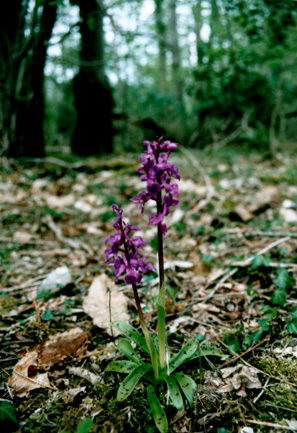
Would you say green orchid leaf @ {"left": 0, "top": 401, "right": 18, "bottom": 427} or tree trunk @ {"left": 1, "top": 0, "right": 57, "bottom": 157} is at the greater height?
tree trunk @ {"left": 1, "top": 0, "right": 57, "bottom": 157}

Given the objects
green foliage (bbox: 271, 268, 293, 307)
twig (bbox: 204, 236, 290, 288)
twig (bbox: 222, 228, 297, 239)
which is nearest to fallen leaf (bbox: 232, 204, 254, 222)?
twig (bbox: 222, 228, 297, 239)

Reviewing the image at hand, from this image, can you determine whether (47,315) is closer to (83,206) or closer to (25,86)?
(83,206)

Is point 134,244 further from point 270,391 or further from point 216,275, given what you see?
point 216,275

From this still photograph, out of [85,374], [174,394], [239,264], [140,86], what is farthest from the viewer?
[140,86]

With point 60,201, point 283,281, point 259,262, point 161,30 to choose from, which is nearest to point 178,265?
point 259,262

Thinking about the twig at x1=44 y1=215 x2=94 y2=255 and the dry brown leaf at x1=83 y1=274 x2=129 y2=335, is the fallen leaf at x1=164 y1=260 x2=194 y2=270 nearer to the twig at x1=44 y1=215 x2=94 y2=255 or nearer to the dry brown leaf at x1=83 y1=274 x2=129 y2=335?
the dry brown leaf at x1=83 y1=274 x2=129 y2=335
